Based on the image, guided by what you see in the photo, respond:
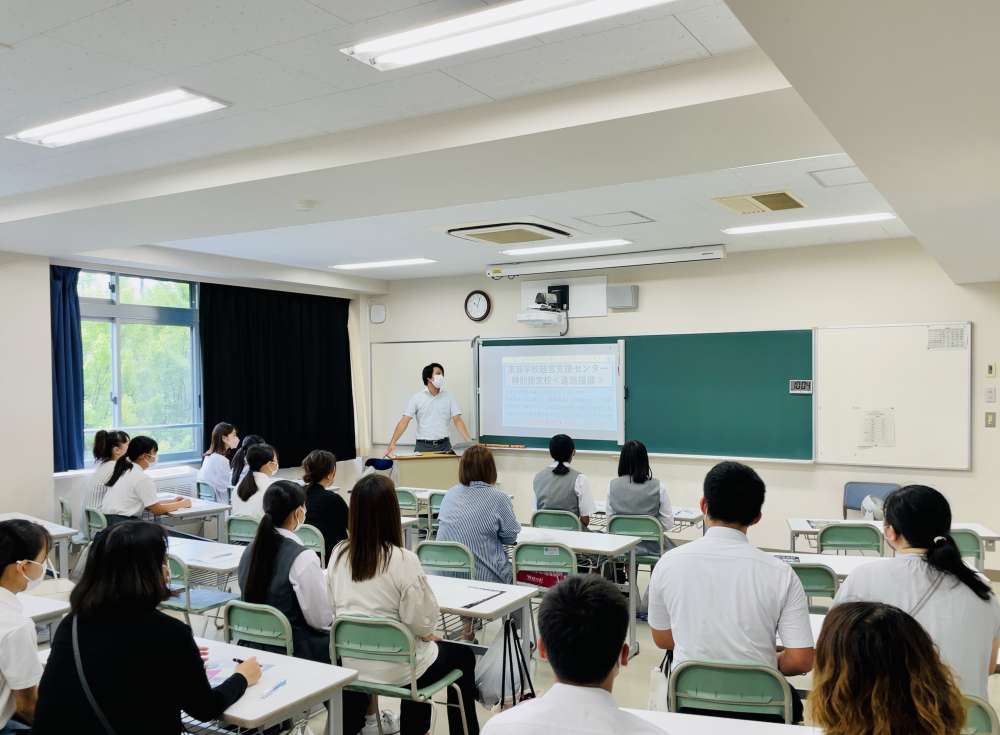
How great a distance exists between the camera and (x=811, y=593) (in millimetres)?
3684

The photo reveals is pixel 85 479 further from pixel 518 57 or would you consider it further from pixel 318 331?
pixel 518 57

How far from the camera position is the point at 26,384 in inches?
246

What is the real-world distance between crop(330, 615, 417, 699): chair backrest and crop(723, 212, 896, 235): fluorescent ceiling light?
4548 millimetres

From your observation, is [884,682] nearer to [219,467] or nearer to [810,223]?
[810,223]

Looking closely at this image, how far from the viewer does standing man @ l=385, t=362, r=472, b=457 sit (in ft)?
29.0

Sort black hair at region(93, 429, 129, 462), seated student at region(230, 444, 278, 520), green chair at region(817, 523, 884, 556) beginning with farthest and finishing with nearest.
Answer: black hair at region(93, 429, 129, 462) → seated student at region(230, 444, 278, 520) → green chair at region(817, 523, 884, 556)

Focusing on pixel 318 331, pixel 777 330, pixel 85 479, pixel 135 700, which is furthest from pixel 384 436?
pixel 135 700

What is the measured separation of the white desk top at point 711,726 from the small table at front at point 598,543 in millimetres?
2155

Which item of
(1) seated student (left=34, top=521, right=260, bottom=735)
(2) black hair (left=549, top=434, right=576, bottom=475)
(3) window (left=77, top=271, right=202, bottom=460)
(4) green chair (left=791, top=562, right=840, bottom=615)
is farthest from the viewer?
(3) window (left=77, top=271, right=202, bottom=460)

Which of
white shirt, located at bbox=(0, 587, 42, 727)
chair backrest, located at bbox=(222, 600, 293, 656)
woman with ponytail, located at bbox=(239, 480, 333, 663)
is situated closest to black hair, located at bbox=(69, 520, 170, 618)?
white shirt, located at bbox=(0, 587, 42, 727)

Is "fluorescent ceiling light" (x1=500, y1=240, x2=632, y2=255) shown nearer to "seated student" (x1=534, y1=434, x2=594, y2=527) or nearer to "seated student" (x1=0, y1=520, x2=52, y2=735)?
"seated student" (x1=534, y1=434, x2=594, y2=527)

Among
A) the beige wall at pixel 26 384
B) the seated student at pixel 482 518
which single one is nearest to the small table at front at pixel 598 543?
the seated student at pixel 482 518

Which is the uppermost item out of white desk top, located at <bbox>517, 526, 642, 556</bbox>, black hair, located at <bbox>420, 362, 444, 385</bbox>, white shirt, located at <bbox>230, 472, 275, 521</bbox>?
black hair, located at <bbox>420, 362, 444, 385</bbox>

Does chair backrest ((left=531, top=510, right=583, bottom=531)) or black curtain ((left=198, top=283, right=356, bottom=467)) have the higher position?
black curtain ((left=198, top=283, right=356, bottom=467))
